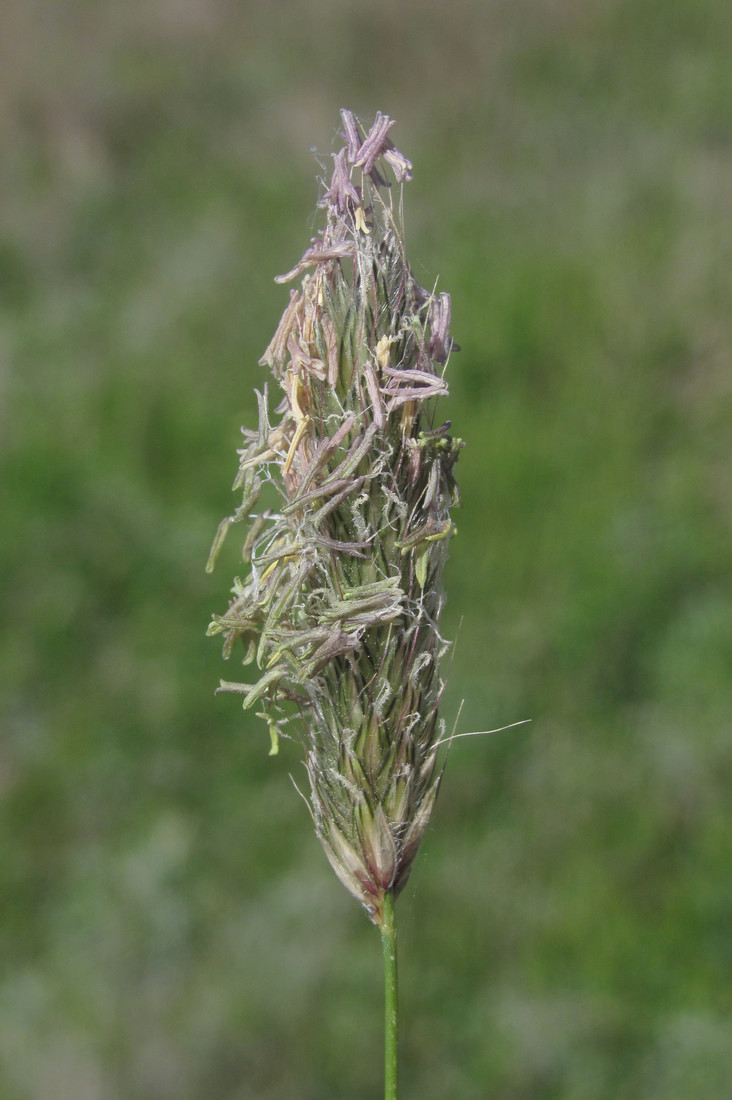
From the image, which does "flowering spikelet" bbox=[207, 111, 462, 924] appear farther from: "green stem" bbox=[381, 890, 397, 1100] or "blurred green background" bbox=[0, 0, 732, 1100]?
"blurred green background" bbox=[0, 0, 732, 1100]

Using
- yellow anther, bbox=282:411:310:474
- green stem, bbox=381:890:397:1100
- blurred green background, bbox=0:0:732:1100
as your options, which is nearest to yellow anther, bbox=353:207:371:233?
yellow anther, bbox=282:411:310:474

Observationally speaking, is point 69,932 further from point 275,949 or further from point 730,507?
point 730,507

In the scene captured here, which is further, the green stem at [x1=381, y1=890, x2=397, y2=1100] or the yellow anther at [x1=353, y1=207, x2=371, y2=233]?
the yellow anther at [x1=353, y1=207, x2=371, y2=233]

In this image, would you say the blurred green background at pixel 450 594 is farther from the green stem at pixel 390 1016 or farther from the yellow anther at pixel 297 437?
the yellow anther at pixel 297 437

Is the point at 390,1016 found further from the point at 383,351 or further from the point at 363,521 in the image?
the point at 383,351

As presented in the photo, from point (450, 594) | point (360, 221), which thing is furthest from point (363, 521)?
point (450, 594)

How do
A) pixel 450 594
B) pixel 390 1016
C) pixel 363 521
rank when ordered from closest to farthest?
pixel 390 1016 < pixel 363 521 < pixel 450 594

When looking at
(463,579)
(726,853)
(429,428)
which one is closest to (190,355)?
(463,579)
